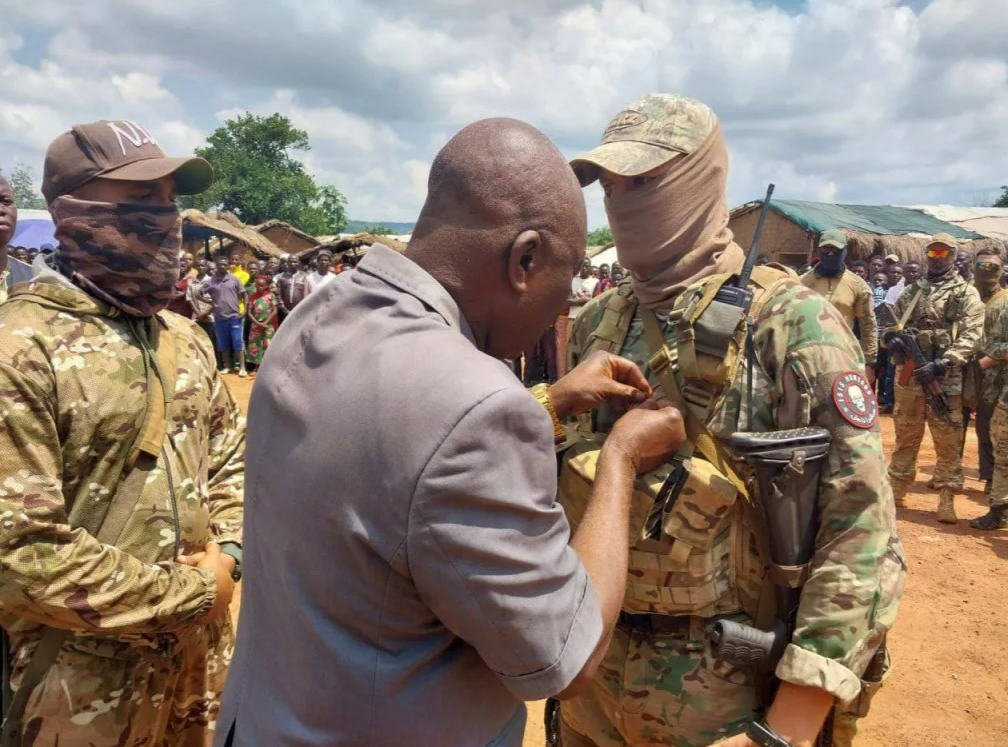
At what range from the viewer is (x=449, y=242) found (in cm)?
130

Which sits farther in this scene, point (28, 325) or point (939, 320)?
point (939, 320)

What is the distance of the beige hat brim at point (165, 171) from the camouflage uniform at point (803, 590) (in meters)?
1.51

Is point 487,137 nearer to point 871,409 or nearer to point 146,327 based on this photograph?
point 871,409

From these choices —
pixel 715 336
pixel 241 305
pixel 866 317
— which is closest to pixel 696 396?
pixel 715 336

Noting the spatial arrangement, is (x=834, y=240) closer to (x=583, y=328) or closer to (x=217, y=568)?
(x=583, y=328)

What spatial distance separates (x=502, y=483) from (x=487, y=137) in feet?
2.09

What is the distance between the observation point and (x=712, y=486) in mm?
1762

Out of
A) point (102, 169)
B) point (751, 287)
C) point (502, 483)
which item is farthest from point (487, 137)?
point (102, 169)

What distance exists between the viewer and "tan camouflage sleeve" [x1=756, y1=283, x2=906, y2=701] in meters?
1.67

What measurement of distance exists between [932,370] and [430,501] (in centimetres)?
743

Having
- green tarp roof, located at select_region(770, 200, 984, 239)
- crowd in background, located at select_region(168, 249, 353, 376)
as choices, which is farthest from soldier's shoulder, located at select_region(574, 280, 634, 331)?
green tarp roof, located at select_region(770, 200, 984, 239)

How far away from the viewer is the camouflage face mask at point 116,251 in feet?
6.80

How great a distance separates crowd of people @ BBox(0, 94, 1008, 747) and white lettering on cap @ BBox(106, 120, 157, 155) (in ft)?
0.04

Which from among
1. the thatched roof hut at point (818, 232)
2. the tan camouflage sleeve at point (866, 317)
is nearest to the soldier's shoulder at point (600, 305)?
the tan camouflage sleeve at point (866, 317)
